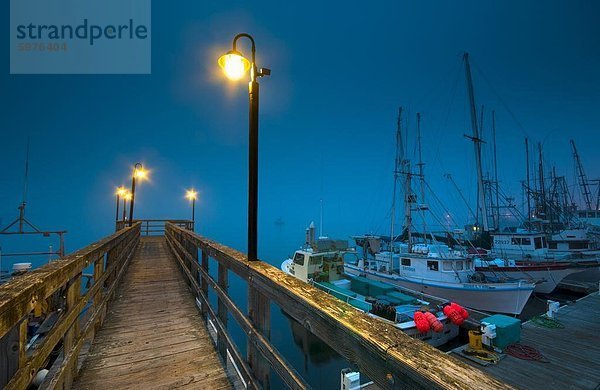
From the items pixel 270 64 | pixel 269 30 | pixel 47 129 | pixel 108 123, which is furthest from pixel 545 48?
pixel 47 129

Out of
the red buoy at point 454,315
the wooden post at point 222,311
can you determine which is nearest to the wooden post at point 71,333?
the wooden post at point 222,311

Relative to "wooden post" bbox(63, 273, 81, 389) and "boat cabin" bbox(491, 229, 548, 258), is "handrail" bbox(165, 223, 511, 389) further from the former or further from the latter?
"boat cabin" bbox(491, 229, 548, 258)

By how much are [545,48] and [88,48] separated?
181687 millimetres

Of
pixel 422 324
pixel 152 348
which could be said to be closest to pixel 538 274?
pixel 422 324

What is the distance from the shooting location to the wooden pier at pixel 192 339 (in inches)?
39.6

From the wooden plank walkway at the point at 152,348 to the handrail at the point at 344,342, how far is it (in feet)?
2.73

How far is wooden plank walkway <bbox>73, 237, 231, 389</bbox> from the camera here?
3012 millimetres

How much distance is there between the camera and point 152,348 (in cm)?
378

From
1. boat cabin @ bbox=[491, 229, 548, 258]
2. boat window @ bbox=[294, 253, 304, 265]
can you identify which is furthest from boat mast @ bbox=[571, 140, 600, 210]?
boat window @ bbox=[294, 253, 304, 265]

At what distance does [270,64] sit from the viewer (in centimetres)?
18238

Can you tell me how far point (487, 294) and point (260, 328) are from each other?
18550 millimetres

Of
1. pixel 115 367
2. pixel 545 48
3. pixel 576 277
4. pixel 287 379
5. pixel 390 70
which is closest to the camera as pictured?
pixel 287 379

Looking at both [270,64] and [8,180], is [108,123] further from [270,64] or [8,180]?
[270,64]

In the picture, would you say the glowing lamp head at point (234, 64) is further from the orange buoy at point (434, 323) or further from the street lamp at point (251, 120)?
the orange buoy at point (434, 323)
